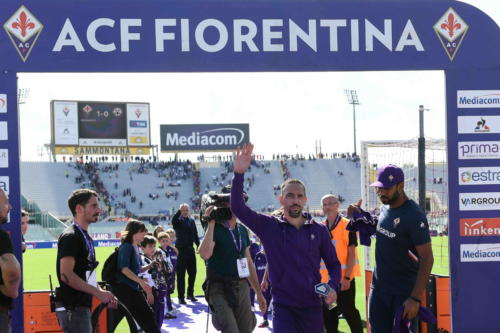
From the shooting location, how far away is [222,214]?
19.9ft

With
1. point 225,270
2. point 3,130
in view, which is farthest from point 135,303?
point 3,130

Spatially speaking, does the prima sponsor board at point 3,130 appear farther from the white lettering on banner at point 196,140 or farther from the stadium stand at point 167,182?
the white lettering on banner at point 196,140

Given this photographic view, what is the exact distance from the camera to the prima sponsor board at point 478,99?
7.43 meters

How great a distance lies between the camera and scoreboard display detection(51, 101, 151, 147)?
197 ft

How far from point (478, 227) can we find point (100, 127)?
186 ft

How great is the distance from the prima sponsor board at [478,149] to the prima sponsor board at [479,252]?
100 cm

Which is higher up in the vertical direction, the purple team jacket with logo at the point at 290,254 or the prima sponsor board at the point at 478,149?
the prima sponsor board at the point at 478,149

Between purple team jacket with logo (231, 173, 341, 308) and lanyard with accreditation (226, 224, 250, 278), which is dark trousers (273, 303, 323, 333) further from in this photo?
lanyard with accreditation (226, 224, 250, 278)

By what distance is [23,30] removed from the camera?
6809mm

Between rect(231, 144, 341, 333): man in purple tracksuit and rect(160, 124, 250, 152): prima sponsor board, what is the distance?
60505mm

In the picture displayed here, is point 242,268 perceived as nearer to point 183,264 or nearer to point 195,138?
point 183,264

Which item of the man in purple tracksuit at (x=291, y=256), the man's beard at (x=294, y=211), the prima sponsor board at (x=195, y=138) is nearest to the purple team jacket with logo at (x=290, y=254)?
the man in purple tracksuit at (x=291, y=256)

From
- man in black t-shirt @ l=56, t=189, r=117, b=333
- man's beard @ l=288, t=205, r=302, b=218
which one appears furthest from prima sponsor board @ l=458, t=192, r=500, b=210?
man in black t-shirt @ l=56, t=189, r=117, b=333

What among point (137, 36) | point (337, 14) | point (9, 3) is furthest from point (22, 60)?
point (337, 14)
